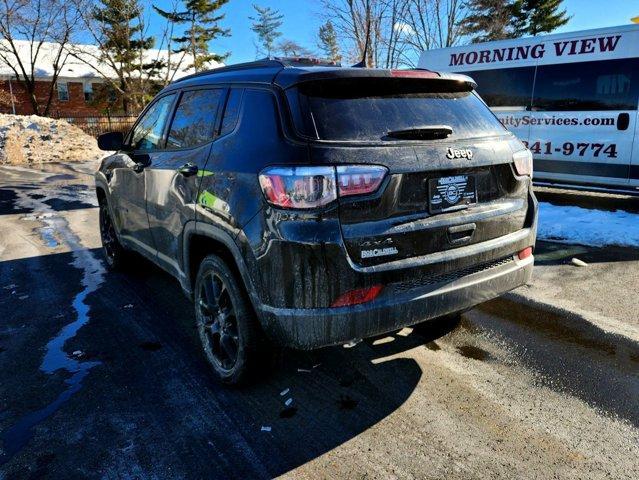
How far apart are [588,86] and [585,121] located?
534 mm

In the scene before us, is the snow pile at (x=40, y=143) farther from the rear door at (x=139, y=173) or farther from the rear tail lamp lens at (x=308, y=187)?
the rear tail lamp lens at (x=308, y=187)

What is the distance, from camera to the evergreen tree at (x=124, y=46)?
3419 centimetres

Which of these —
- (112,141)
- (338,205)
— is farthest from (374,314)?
(112,141)

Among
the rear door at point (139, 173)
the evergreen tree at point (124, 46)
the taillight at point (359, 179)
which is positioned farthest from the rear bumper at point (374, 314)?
the evergreen tree at point (124, 46)

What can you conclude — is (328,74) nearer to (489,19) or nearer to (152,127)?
(152,127)

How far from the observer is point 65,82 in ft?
132

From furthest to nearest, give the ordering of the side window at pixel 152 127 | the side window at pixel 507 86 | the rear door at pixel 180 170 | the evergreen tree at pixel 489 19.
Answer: the evergreen tree at pixel 489 19 → the side window at pixel 507 86 → the side window at pixel 152 127 → the rear door at pixel 180 170

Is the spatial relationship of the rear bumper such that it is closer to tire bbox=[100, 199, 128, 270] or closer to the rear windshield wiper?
the rear windshield wiper

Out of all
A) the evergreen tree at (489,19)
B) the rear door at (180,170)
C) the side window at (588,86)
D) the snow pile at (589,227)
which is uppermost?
the evergreen tree at (489,19)

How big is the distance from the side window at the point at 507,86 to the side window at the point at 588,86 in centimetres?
19

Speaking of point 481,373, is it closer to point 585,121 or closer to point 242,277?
point 242,277

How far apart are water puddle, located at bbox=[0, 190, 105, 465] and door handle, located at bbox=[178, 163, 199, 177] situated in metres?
1.48

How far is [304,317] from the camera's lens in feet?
7.86

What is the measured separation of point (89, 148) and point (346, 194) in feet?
67.1
